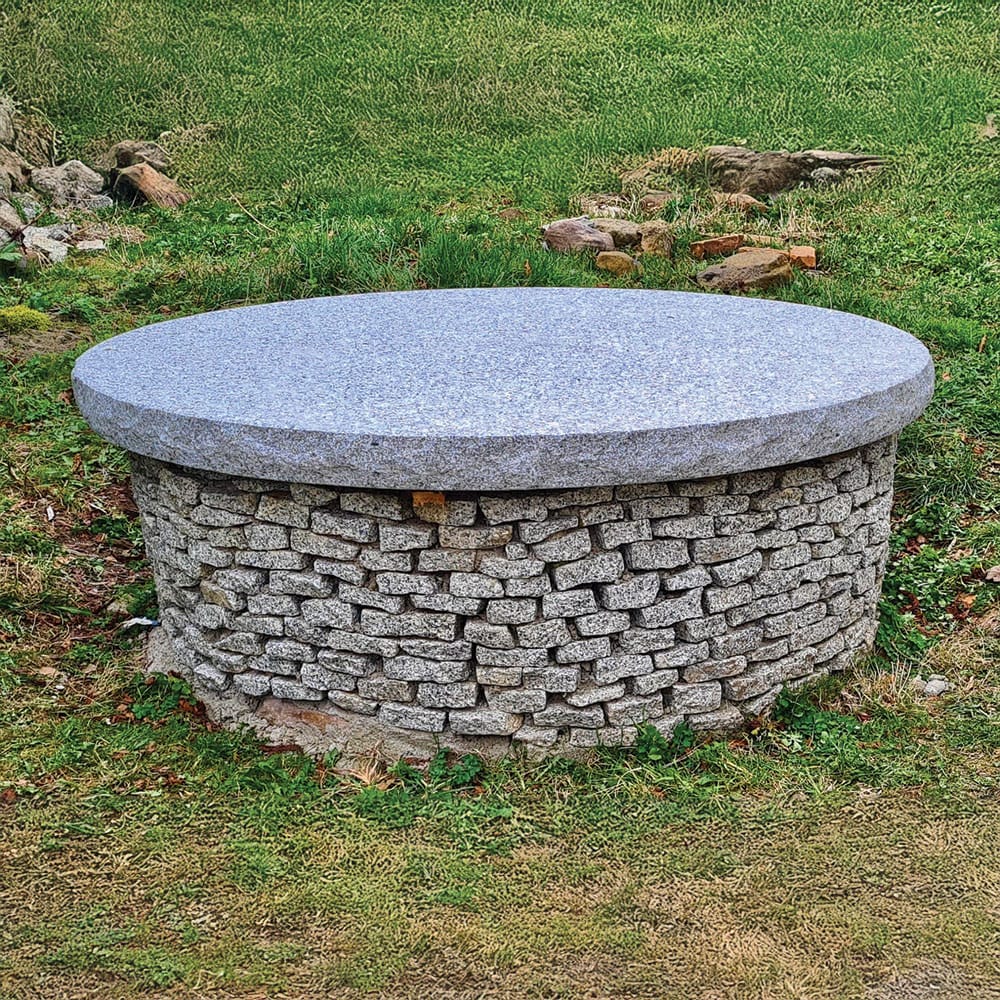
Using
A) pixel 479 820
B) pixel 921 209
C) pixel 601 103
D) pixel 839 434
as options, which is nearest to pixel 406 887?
pixel 479 820

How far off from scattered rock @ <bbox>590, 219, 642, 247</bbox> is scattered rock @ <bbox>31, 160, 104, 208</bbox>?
413cm

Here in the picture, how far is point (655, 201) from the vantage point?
29.1 ft

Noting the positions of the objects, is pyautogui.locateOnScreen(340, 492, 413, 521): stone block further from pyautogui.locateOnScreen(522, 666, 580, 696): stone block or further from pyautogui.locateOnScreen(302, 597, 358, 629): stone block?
pyautogui.locateOnScreen(522, 666, 580, 696): stone block

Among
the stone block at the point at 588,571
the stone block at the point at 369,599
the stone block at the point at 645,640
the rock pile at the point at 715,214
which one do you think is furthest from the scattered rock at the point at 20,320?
the stone block at the point at 645,640

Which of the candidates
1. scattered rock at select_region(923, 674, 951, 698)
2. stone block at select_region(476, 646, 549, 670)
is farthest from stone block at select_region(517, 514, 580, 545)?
scattered rock at select_region(923, 674, 951, 698)

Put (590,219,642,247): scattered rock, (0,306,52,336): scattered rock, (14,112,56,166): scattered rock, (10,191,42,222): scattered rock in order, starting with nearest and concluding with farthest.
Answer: (0,306,52,336): scattered rock → (590,219,642,247): scattered rock → (10,191,42,222): scattered rock → (14,112,56,166): scattered rock

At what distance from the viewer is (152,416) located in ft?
11.7

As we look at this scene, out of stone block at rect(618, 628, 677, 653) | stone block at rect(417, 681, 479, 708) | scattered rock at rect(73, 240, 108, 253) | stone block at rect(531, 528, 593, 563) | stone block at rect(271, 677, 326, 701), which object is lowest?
scattered rock at rect(73, 240, 108, 253)

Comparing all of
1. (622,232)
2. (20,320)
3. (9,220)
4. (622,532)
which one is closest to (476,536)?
(622,532)

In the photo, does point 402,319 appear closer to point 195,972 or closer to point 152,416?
point 152,416

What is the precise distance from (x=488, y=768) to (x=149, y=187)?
7141 mm

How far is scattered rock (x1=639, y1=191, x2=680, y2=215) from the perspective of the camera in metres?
8.80

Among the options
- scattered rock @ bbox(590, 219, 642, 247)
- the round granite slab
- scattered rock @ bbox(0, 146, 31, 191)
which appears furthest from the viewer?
scattered rock @ bbox(0, 146, 31, 191)

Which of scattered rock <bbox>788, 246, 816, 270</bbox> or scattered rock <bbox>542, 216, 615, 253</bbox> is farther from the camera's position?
scattered rock <bbox>542, 216, 615, 253</bbox>
